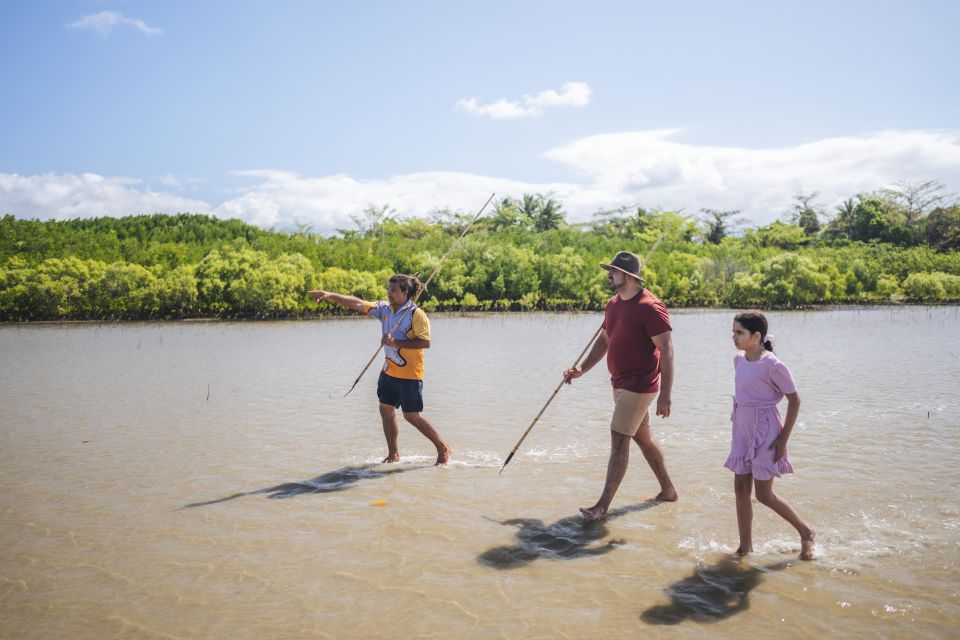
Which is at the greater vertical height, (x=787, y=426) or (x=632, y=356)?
(x=632, y=356)

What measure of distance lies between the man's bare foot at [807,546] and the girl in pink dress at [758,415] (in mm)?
184

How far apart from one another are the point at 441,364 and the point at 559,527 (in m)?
12.4

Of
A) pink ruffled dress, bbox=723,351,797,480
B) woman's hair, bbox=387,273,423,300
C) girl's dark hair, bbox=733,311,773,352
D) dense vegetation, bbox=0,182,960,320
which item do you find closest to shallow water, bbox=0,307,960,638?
pink ruffled dress, bbox=723,351,797,480

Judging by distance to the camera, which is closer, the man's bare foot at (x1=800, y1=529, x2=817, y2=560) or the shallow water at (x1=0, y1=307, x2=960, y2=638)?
the shallow water at (x1=0, y1=307, x2=960, y2=638)

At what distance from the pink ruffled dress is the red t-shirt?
2.66 ft

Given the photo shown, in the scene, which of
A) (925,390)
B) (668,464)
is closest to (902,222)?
(925,390)

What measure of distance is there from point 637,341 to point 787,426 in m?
1.30

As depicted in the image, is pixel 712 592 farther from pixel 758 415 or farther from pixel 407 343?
pixel 407 343

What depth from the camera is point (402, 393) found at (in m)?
7.07

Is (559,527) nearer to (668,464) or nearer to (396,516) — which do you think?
(396,516)

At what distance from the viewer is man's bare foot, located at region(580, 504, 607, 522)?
5.62 m

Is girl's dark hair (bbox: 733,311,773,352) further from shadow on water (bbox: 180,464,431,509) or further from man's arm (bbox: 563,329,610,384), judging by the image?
shadow on water (bbox: 180,464,431,509)

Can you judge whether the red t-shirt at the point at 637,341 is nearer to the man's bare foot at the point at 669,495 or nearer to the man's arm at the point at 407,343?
the man's bare foot at the point at 669,495

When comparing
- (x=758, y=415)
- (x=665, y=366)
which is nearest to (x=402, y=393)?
(x=665, y=366)
